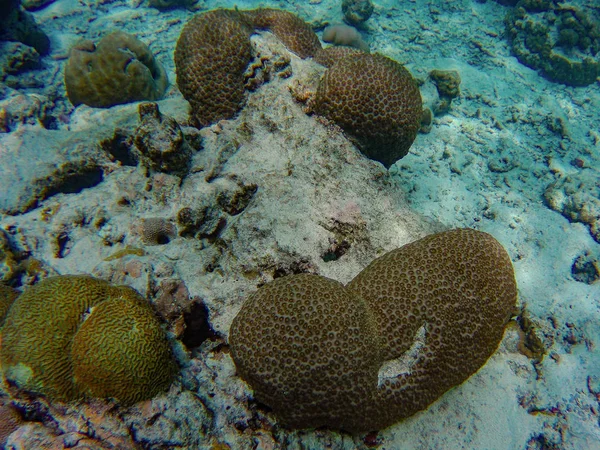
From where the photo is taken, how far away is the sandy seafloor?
2863 mm

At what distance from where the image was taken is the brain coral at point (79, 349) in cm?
248

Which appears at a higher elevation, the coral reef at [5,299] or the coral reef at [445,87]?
the coral reef at [445,87]

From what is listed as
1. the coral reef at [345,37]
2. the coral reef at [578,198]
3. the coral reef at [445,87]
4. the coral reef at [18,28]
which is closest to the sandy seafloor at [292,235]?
the coral reef at [578,198]

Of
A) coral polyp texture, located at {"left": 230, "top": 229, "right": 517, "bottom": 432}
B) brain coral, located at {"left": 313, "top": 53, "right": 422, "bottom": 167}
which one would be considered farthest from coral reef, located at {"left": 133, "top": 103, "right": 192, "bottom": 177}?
coral polyp texture, located at {"left": 230, "top": 229, "right": 517, "bottom": 432}

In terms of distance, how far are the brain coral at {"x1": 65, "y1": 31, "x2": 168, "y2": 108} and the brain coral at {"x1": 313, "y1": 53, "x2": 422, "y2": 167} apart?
4059mm

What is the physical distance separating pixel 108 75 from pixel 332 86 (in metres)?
4.75

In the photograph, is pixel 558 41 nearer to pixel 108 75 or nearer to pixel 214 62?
pixel 214 62

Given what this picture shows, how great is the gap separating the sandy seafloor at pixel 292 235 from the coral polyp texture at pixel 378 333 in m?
0.37

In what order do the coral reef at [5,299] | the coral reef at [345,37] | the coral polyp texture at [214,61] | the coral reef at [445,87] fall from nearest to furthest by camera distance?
the coral reef at [5,299] < the coral polyp texture at [214,61] < the coral reef at [445,87] < the coral reef at [345,37]

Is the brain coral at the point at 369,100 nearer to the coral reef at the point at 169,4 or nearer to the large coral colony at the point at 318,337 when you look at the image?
the large coral colony at the point at 318,337

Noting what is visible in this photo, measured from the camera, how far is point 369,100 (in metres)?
4.19

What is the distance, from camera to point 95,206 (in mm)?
4328

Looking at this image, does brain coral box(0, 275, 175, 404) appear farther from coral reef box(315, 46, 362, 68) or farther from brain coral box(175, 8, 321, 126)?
coral reef box(315, 46, 362, 68)

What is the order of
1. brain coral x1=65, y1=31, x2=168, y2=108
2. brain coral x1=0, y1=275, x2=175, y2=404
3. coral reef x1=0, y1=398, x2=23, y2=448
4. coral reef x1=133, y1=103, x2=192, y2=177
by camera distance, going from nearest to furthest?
coral reef x1=0, y1=398, x2=23, y2=448 < brain coral x1=0, y1=275, x2=175, y2=404 < coral reef x1=133, y1=103, x2=192, y2=177 < brain coral x1=65, y1=31, x2=168, y2=108
